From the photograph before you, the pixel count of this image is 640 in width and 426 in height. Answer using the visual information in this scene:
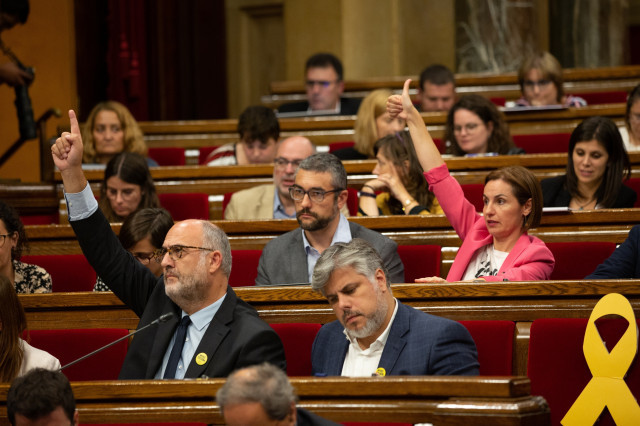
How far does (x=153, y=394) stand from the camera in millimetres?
1350

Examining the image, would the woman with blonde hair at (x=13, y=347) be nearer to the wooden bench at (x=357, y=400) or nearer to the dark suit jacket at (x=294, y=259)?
the wooden bench at (x=357, y=400)

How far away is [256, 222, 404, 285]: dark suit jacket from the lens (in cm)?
202

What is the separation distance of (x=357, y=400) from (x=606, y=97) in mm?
2782

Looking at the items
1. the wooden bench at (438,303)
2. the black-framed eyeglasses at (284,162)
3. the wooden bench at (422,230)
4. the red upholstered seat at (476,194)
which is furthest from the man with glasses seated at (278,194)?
the wooden bench at (438,303)

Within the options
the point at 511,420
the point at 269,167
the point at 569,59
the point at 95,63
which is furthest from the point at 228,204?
the point at 569,59

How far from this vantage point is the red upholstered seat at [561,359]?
1567mm

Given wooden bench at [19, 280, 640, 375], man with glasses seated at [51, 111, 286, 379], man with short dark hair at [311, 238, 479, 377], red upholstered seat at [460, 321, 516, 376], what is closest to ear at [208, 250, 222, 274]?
man with glasses seated at [51, 111, 286, 379]

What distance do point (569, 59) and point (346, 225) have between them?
2736mm

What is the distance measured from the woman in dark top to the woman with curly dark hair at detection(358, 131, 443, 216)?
0.32 metres

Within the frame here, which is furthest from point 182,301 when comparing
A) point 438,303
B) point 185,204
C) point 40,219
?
point 40,219

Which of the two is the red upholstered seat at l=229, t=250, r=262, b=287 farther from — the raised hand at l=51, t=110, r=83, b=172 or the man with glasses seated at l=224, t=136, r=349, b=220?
the raised hand at l=51, t=110, r=83, b=172

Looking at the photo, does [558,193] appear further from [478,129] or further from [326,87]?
[326,87]

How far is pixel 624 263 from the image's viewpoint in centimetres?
188

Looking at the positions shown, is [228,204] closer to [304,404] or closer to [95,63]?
[304,404]
